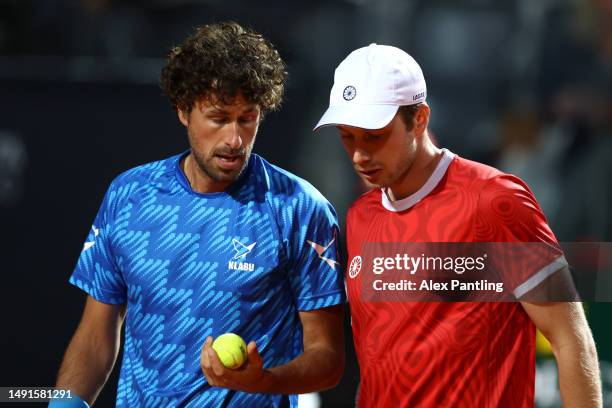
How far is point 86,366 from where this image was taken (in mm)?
3850

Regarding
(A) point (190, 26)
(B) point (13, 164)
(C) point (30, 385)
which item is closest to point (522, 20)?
(A) point (190, 26)

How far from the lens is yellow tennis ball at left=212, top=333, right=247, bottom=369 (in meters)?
3.20

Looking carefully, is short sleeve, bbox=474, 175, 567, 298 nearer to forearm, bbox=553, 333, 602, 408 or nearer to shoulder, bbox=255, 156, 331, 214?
forearm, bbox=553, 333, 602, 408

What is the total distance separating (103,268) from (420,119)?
128cm

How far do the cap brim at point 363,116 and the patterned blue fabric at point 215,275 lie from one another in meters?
0.42

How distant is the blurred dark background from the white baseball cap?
3.28 meters

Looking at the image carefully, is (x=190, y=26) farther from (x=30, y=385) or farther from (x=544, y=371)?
(x=544, y=371)

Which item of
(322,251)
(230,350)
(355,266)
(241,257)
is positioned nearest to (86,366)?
(241,257)

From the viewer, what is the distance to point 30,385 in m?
6.88

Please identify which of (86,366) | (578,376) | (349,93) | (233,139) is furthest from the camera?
(86,366)

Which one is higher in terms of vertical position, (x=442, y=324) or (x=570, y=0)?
(x=570, y=0)

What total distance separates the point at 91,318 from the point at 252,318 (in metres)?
0.68

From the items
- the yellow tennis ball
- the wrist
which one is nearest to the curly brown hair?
the yellow tennis ball

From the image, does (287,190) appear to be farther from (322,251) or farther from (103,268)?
(103,268)
